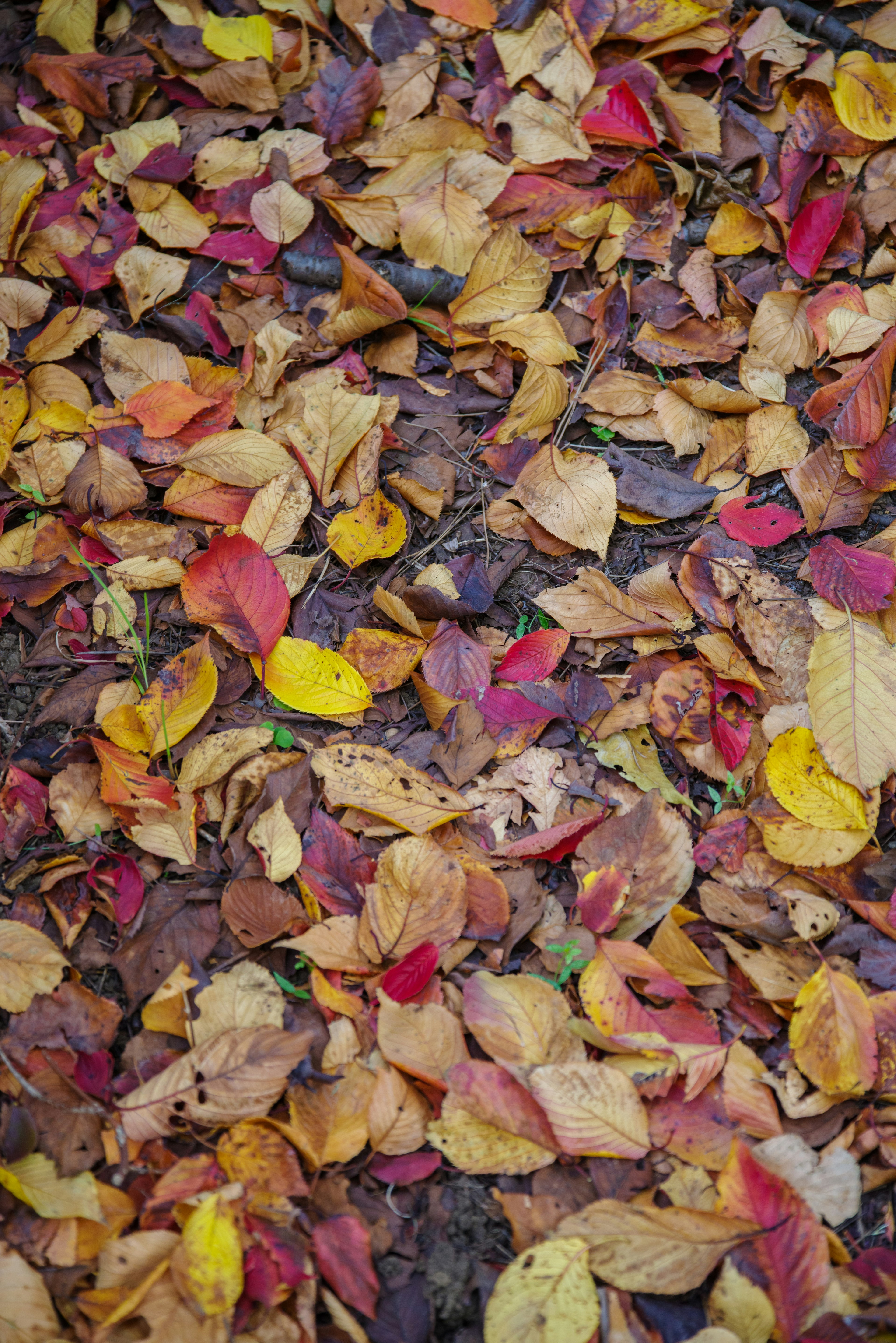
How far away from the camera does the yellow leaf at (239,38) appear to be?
94.8 inches

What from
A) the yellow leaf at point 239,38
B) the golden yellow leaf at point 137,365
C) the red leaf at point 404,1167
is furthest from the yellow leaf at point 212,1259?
the yellow leaf at point 239,38

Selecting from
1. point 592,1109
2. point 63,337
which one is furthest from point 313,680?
point 63,337

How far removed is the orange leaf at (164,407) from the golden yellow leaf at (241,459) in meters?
0.08

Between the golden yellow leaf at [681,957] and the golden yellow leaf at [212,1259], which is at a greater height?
the golden yellow leaf at [681,957]

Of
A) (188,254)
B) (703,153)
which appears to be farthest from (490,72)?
(188,254)

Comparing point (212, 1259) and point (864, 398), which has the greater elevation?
point (864, 398)

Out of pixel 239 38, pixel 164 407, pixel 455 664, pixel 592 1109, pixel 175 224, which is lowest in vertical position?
pixel 592 1109

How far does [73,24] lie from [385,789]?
7.95 ft

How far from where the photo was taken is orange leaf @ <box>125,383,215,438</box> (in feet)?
6.73

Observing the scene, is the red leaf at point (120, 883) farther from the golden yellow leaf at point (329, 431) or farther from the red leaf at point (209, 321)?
the red leaf at point (209, 321)

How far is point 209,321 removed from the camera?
7.29 ft

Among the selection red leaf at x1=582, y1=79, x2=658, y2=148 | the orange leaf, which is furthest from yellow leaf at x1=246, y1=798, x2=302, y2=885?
red leaf at x1=582, y1=79, x2=658, y2=148

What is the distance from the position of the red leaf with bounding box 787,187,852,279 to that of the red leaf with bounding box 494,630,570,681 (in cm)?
119

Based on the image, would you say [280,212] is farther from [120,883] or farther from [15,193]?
[120,883]
